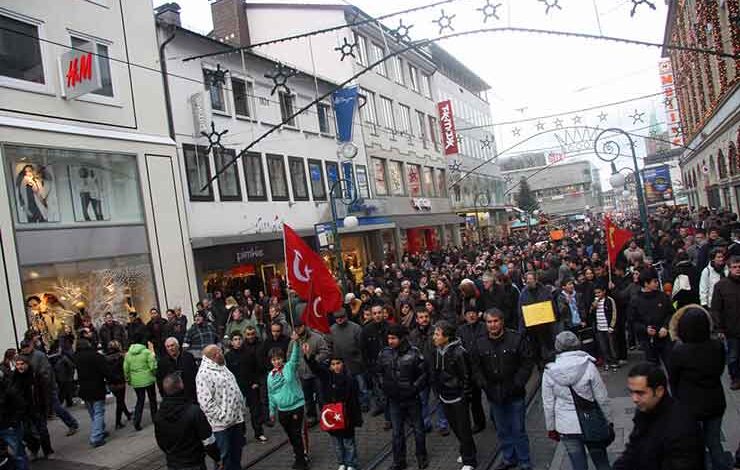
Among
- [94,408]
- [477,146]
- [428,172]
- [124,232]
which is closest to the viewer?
[94,408]

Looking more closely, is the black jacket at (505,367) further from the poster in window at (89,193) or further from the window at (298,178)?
the window at (298,178)

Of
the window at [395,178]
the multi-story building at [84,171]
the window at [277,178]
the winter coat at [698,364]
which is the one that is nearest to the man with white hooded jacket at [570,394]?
the winter coat at [698,364]

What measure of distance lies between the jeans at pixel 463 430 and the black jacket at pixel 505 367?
40cm

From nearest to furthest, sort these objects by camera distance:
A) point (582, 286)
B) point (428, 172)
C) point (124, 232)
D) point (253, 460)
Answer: point (253, 460), point (582, 286), point (124, 232), point (428, 172)

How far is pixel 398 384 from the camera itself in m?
6.72

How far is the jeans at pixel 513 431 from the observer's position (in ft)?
20.5

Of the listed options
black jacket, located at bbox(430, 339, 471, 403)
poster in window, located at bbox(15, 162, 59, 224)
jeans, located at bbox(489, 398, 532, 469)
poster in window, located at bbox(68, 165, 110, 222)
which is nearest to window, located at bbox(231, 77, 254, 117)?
poster in window, located at bbox(68, 165, 110, 222)

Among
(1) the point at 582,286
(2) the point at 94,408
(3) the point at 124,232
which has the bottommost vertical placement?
(2) the point at 94,408

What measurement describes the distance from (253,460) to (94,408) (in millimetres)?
3013

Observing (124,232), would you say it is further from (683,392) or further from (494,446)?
(683,392)

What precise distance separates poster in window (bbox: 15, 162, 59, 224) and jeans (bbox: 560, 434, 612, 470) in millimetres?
11995

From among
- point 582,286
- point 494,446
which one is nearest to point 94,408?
point 494,446

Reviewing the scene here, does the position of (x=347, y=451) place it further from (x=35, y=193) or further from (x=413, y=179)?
(x=413, y=179)

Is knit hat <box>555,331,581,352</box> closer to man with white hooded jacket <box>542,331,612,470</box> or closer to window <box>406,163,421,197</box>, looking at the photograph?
man with white hooded jacket <box>542,331,612,470</box>
